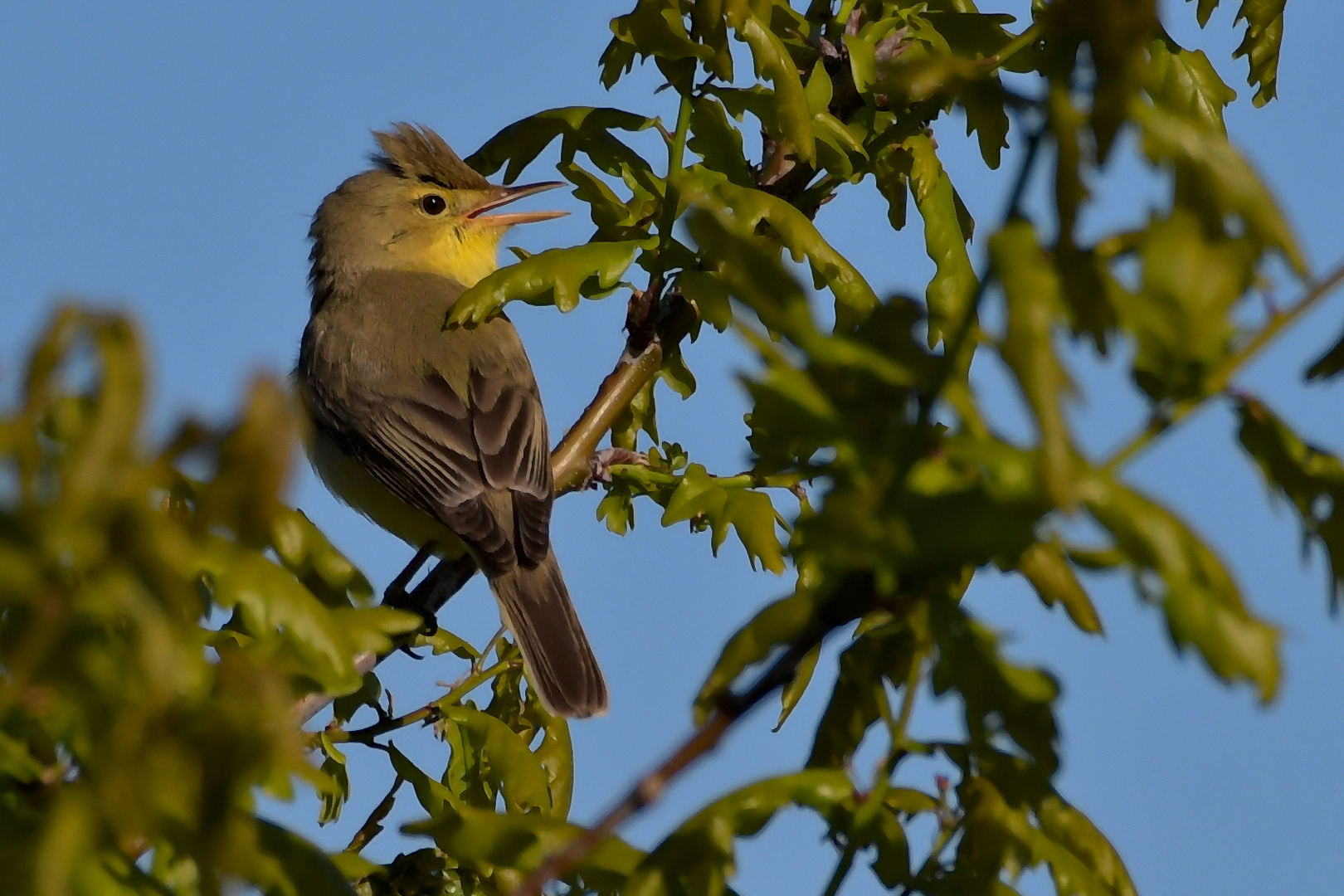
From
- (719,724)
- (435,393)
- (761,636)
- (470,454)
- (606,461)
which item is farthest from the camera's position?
(435,393)

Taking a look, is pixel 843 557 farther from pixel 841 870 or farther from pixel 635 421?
pixel 635 421

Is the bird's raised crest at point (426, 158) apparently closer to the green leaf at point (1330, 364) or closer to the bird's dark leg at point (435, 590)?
the bird's dark leg at point (435, 590)

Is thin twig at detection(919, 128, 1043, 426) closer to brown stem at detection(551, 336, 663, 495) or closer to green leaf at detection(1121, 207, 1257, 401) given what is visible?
green leaf at detection(1121, 207, 1257, 401)

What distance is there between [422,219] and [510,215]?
42 centimetres

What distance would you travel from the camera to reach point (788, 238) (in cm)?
353

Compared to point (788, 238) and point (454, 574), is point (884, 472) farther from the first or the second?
point (454, 574)

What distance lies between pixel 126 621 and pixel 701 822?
0.67m

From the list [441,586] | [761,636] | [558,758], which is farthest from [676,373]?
[761,636]

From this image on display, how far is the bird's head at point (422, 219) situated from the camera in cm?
723

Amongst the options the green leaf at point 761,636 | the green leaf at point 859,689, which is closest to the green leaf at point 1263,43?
the green leaf at point 859,689

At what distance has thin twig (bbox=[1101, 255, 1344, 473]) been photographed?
1.44 metres

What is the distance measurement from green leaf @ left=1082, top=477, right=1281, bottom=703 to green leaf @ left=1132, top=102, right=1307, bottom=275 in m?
0.25

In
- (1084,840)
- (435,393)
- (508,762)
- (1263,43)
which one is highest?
(1263,43)

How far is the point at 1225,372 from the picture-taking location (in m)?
1.45
